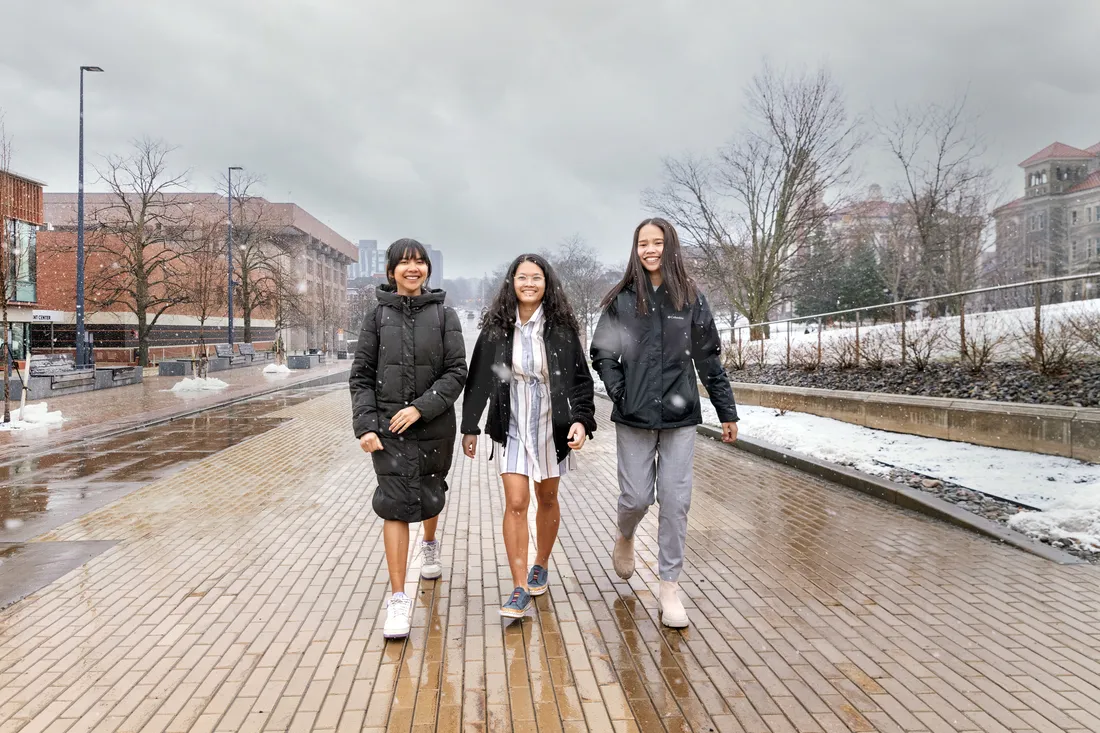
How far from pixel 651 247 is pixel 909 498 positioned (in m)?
4.09

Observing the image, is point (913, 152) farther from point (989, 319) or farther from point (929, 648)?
point (929, 648)

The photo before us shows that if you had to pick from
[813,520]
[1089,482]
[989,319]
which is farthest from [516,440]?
[989,319]

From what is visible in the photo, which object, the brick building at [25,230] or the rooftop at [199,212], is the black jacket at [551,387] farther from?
the rooftop at [199,212]

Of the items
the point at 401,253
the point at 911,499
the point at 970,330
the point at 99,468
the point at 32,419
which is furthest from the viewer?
the point at 32,419

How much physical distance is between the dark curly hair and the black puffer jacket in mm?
217

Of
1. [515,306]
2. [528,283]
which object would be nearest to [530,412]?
[515,306]

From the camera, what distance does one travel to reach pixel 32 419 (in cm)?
1308

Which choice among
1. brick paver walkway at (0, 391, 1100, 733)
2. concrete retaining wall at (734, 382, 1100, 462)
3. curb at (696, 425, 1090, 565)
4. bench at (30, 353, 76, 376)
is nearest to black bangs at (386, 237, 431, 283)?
brick paver walkway at (0, 391, 1100, 733)

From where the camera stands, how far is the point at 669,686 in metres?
3.00

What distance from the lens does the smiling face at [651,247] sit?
3740 millimetres

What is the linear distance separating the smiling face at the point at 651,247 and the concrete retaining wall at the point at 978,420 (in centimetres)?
515

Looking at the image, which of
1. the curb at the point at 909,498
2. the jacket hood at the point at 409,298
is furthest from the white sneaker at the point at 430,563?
the curb at the point at 909,498

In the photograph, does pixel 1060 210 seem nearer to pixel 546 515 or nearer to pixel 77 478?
pixel 546 515

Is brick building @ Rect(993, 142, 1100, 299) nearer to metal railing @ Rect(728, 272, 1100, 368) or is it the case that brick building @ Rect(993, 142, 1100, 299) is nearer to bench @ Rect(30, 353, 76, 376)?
metal railing @ Rect(728, 272, 1100, 368)
